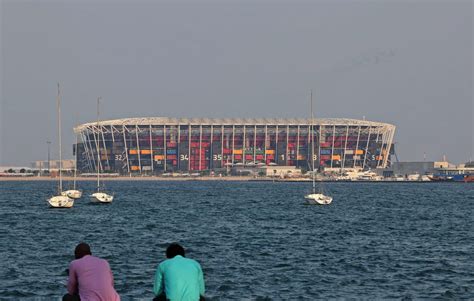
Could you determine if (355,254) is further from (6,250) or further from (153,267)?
(6,250)

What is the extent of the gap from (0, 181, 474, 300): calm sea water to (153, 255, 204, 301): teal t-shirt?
15.9m

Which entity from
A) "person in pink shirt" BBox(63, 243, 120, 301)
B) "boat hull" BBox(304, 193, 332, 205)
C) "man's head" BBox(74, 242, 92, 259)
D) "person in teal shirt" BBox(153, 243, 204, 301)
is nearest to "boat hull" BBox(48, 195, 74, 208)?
"boat hull" BBox(304, 193, 332, 205)

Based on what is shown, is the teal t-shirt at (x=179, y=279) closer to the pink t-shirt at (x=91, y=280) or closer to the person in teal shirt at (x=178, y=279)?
the person in teal shirt at (x=178, y=279)

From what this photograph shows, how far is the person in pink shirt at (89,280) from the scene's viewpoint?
1673cm

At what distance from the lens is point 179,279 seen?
54.1ft

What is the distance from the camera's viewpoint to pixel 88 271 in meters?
16.9

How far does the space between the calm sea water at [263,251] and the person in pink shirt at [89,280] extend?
1555 cm

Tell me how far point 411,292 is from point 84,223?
43.8 m

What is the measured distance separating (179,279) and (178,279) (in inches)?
0.9

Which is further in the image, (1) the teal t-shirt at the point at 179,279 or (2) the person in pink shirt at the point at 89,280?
(2) the person in pink shirt at the point at 89,280

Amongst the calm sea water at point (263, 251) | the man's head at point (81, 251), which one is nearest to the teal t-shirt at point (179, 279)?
the man's head at point (81, 251)

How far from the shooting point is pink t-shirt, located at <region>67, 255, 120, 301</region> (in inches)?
659

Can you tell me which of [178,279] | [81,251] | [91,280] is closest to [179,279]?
[178,279]

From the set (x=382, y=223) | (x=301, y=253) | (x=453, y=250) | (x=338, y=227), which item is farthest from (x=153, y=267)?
(x=382, y=223)
